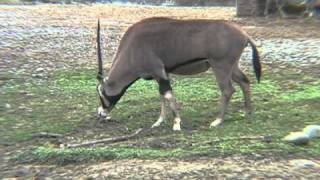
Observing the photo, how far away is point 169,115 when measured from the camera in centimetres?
978

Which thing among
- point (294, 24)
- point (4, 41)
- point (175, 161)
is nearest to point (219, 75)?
point (175, 161)

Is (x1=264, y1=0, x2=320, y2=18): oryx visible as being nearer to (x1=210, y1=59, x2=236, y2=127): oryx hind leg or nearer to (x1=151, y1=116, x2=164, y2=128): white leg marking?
(x1=210, y1=59, x2=236, y2=127): oryx hind leg

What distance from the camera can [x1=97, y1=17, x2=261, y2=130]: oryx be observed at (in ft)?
29.8

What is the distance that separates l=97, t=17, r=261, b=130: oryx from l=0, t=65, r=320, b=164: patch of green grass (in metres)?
0.42

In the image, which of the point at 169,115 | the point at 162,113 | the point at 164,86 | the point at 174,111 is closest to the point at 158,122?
the point at 162,113

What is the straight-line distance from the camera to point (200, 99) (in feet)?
35.8

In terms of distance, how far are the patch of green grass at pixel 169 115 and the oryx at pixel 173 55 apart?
1.37ft

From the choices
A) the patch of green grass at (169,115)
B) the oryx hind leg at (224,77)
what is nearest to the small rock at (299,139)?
the patch of green grass at (169,115)

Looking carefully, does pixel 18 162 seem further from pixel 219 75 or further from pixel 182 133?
pixel 219 75

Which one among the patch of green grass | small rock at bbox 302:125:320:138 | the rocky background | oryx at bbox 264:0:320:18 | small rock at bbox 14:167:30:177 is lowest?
the rocky background

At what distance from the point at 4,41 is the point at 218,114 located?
11.0m

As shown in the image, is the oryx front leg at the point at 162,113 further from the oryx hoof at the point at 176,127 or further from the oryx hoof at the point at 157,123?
the oryx hoof at the point at 176,127

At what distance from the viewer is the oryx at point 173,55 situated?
29.8 feet

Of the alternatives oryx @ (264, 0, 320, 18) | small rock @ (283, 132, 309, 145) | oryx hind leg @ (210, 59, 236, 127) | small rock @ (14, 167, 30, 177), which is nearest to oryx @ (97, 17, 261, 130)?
oryx hind leg @ (210, 59, 236, 127)
